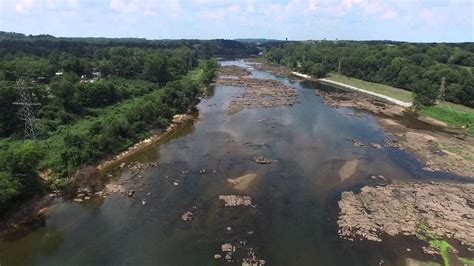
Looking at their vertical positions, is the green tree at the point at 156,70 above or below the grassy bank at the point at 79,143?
above

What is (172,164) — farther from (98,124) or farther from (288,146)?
(288,146)

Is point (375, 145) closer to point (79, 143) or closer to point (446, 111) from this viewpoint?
point (446, 111)

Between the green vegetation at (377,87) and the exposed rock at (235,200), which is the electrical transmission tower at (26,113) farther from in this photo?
the green vegetation at (377,87)

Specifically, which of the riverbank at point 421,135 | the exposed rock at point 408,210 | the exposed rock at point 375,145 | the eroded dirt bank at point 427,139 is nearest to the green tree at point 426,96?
the riverbank at point 421,135

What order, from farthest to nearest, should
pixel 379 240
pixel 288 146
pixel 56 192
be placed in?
1. pixel 288 146
2. pixel 56 192
3. pixel 379 240

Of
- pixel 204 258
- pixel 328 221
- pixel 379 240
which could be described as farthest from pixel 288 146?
pixel 204 258

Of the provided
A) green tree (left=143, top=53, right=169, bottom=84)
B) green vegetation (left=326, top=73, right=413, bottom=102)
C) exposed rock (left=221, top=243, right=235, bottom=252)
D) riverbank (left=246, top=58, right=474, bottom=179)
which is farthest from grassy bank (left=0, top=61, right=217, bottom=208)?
green vegetation (left=326, top=73, right=413, bottom=102)
